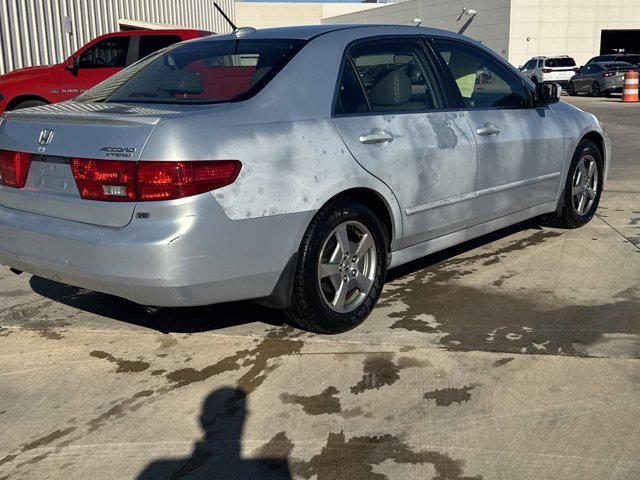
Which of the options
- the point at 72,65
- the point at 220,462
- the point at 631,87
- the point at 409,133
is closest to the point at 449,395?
the point at 220,462

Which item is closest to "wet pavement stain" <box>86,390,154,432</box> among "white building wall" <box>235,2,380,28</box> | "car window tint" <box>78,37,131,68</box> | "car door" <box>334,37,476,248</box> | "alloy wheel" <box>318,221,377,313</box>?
"alloy wheel" <box>318,221,377,313</box>

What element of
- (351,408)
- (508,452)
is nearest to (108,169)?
(351,408)

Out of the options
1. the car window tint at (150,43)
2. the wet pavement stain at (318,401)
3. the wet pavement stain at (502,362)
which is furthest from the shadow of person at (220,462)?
the car window tint at (150,43)

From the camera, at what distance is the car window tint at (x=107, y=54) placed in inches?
428

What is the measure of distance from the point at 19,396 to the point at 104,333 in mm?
781

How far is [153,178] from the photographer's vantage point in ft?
9.87

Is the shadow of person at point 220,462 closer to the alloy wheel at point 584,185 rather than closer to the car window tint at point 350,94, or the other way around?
the car window tint at point 350,94

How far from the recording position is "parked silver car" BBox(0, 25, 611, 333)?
3070 mm

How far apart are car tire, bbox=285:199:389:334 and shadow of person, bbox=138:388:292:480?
802 millimetres

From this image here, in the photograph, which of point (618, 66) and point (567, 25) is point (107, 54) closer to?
point (618, 66)

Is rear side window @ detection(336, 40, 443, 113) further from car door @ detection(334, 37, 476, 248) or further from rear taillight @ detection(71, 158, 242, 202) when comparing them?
rear taillight @ detection(71, 158, 242, 202)

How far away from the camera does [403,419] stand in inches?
115

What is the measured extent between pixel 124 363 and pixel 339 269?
120cm

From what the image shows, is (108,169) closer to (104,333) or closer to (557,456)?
(104,333)
